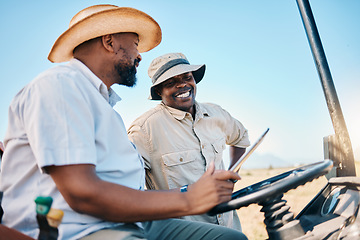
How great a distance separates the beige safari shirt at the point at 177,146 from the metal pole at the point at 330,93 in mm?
1343

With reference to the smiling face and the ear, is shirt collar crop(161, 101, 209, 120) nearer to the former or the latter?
the smiling face

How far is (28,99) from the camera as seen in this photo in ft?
4.32

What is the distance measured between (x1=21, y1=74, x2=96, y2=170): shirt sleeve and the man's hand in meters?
0.43

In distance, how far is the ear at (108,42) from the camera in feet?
6.30

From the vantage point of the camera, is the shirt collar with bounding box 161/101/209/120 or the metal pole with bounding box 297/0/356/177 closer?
the metal pole with bounding box 297/0/356/177

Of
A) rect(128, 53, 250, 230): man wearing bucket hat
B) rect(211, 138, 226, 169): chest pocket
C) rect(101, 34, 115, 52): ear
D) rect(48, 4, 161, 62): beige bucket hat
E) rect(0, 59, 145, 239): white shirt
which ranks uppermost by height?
rect(48, 4, 161, 62): beige bucket hat

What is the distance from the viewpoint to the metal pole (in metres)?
1.77

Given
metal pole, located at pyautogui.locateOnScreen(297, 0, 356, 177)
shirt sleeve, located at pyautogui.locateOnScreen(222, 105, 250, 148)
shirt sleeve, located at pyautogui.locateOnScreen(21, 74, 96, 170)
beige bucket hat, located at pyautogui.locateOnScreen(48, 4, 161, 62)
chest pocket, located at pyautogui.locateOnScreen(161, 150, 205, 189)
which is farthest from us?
shirt sleeve, located at pyautogui.locateOnScreen(222, 105, 250, 148)

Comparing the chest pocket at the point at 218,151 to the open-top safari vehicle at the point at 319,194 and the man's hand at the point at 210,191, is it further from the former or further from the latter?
the man's hand at the point at 210,191

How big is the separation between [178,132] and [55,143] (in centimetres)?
188

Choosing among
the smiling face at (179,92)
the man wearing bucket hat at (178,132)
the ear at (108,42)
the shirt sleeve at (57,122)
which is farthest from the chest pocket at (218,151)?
the shirt sleeve at (57,122)

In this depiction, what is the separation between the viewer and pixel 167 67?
125 inches

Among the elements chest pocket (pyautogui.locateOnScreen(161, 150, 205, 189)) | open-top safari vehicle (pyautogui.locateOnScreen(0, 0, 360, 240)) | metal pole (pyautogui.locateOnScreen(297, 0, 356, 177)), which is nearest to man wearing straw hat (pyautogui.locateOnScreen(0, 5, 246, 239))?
open-top safari vehicle (pyautogui.locateOnScreen(0, 0, 360, 240))

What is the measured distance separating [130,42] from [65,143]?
102 centimetres
